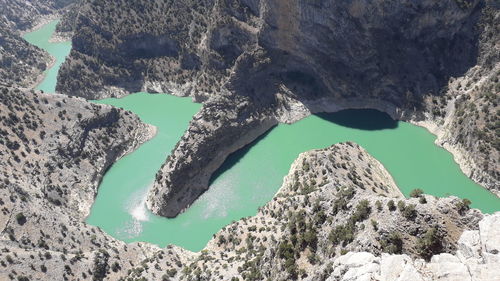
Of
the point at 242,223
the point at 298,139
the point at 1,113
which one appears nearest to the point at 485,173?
the point at 298,139

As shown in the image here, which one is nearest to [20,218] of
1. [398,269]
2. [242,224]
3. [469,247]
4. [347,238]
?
[242,224]

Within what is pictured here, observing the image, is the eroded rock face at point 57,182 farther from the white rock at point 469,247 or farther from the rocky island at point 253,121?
the white rock at point 469,247

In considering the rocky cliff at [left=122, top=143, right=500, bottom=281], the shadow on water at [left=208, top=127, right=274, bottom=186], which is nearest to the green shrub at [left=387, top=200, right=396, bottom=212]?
the rocky cliff at [left=122, top=143, right=500, bottom=281]

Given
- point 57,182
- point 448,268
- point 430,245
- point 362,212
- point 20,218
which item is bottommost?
point 448,268

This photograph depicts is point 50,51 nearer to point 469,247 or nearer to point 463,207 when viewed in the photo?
point 463,207

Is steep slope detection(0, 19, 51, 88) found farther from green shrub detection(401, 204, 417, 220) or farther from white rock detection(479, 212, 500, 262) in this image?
white rock detection(479, 212, 500, 262)

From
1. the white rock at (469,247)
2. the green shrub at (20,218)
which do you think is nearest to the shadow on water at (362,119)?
the white rock at (469,247)

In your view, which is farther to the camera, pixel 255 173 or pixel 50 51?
pixel 50 51
